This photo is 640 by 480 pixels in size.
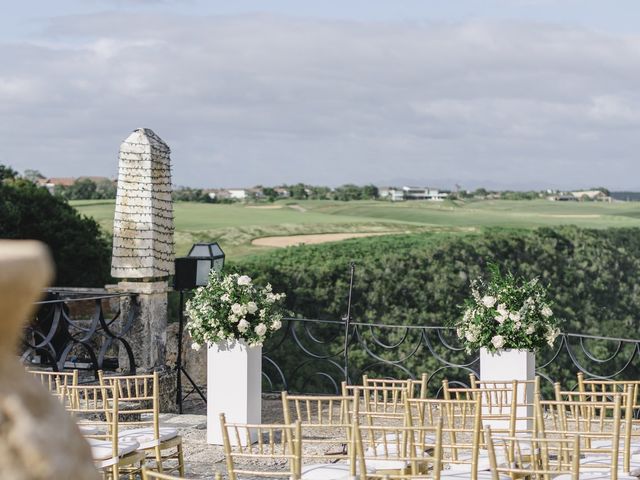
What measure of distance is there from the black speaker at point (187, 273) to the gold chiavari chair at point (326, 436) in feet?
5.26

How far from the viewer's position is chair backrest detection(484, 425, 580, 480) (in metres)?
4.25

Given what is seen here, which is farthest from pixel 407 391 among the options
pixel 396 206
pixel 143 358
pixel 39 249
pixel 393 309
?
pixel 396 206

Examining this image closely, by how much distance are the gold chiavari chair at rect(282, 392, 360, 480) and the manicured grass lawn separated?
14888 mm

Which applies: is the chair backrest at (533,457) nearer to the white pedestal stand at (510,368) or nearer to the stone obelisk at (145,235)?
the white pedestal stand at (510,368)

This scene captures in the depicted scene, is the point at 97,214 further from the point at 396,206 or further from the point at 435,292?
the point at 435,292

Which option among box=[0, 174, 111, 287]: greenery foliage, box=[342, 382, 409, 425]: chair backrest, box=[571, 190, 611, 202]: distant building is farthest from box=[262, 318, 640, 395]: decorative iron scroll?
box=[571, 190, 611, 202]: distant building

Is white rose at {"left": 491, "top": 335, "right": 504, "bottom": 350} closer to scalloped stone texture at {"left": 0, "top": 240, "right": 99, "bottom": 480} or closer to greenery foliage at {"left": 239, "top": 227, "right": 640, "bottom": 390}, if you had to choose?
greenery foliage at {"left": 239, "top": 227, "right": 640, "bottom": 390}

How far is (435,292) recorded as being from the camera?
20000mm

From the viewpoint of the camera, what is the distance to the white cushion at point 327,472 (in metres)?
5.54

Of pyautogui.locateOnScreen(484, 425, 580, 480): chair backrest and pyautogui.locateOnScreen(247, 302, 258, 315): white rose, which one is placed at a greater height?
pyautogui.locateOnScreen(247, 302, 258, 315): white rose

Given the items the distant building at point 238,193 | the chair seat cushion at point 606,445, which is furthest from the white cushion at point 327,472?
the distant building at point 238,193

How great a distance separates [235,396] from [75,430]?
7.53 meters

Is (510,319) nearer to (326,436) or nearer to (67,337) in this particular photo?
(326,436)

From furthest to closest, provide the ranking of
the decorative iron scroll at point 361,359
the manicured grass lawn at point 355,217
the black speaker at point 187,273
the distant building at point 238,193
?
the distant building at point 238,193, the manicured grass lawn at point 355,217, the decorative iron scroll at point 361,359, the black speaker at point 187,273
